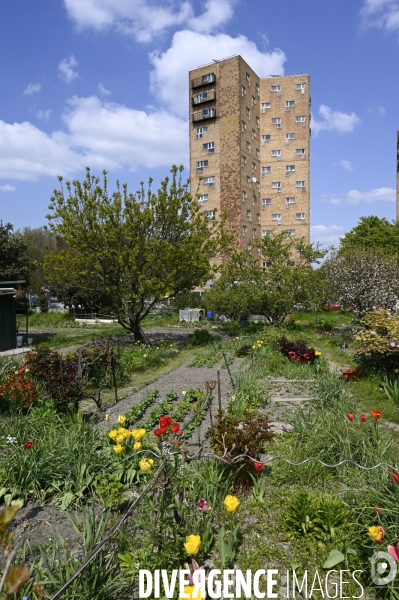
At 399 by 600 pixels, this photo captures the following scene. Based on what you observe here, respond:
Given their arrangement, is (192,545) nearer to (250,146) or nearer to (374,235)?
(374,235)

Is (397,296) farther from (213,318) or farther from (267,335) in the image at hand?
(213,318)

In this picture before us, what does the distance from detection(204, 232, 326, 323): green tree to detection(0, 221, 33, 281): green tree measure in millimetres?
11255

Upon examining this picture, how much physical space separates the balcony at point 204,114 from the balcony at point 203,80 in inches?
98.6

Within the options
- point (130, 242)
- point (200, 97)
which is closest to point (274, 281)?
point (130, 242)

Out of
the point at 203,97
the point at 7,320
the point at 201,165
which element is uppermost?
the point at 203,97

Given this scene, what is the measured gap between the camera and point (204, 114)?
40.0 meters

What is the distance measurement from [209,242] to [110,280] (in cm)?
413

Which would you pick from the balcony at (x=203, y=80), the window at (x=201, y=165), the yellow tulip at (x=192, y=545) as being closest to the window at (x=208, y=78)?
the balcony at (x=203, y=80)

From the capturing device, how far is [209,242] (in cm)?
1598

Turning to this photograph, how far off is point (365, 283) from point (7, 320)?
14.1 metres

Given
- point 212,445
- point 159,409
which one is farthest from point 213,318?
point 212,445

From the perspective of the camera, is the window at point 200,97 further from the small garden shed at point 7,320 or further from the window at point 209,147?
the small garden shed at point 7,320

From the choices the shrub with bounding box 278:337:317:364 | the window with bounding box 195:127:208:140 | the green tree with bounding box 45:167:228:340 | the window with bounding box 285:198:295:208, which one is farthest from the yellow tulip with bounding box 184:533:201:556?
the window with bounding box 285:198:295:208

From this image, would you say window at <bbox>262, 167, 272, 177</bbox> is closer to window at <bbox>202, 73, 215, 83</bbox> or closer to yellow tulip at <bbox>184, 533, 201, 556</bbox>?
window at <bbox>202, 73, 215, 83</bbox>
